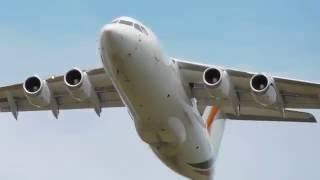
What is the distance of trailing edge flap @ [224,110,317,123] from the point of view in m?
21.6

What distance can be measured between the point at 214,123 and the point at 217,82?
5.44 metres

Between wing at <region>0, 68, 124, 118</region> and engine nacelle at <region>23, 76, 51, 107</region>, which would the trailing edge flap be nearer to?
wing at <region>0, 68, 124, 118</region>

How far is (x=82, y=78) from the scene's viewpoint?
66.3 ft

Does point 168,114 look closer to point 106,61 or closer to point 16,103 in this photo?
point 106,61

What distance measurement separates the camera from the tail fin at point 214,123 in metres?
24.1

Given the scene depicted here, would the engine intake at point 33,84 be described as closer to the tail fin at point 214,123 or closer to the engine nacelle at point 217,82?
the engine nacelle at point 217,82

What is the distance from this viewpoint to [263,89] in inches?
742

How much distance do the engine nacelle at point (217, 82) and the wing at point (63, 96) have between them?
3115mm

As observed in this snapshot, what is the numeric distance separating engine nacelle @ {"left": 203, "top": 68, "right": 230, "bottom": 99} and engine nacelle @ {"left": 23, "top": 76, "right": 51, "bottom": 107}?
174 inches

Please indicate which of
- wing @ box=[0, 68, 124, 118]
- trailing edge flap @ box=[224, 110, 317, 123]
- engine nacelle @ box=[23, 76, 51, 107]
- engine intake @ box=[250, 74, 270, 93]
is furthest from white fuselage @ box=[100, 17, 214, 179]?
engine nacelle @ box=[23, 76, 51, 107]

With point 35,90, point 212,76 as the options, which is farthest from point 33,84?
point 212,76

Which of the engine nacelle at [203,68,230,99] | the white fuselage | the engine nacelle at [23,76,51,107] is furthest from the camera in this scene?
the engine nacelle at [23,76,51,107]

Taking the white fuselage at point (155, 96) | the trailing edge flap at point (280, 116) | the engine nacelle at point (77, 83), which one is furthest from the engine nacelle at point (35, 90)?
the trailing edge flap at point (280, 116)

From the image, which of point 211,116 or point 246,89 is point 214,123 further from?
point 246,89
